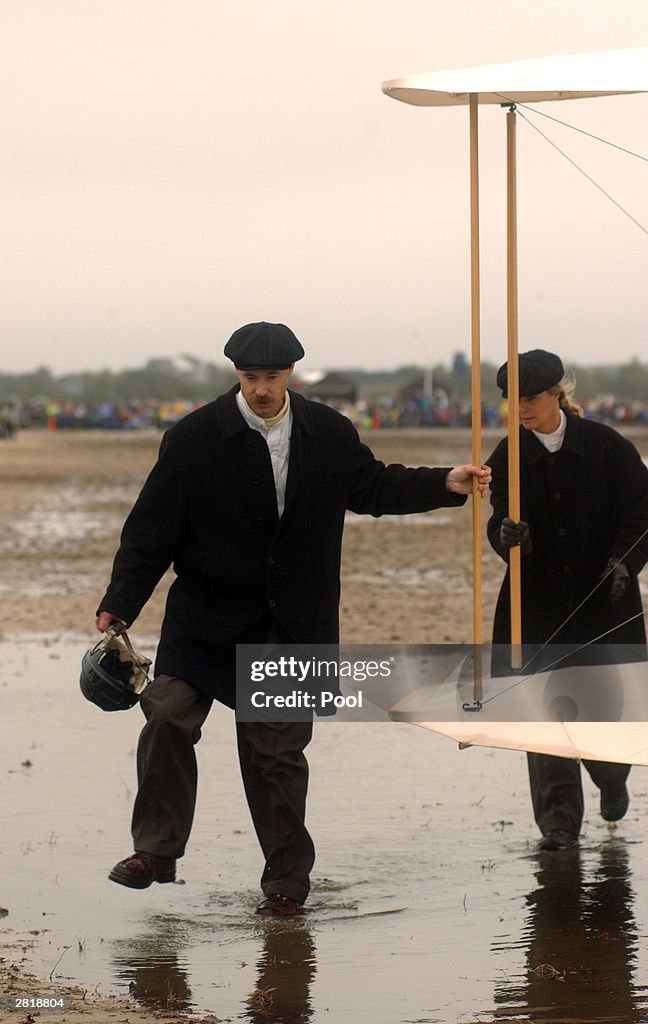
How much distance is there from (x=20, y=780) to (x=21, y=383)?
5518 inches

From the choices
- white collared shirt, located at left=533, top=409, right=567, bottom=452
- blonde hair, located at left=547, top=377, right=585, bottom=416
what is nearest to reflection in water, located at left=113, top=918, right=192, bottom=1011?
white collared shirt, located at left=533, top=409, right=567, bottom=452

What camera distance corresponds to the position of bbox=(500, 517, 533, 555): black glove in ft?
20.1

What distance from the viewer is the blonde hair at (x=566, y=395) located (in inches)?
259

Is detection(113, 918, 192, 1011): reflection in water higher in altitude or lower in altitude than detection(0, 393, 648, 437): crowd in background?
lower

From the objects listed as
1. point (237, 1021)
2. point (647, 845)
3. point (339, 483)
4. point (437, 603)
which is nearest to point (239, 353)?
point (339, 483)

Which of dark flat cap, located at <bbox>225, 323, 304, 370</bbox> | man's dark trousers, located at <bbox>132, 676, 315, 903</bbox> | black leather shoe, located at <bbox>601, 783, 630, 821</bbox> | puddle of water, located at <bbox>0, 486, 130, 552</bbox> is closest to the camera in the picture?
dark flat cap, located at <bbox>225, 323, 304, 370</bbox>

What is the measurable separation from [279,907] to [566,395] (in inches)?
87.8

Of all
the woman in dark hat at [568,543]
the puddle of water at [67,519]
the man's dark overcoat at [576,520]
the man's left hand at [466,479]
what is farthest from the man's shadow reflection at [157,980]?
the puddle of water at [67,519]

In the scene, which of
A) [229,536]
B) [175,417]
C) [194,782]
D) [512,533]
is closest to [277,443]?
[229,536]

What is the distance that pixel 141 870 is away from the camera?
5629mm

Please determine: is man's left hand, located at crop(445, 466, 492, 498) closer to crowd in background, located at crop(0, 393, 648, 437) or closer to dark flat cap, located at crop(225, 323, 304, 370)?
dark flat cap, located at crop(225, 323, 304, 370)

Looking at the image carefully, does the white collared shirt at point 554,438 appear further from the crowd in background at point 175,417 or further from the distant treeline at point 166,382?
the distant treeline at point 166,382

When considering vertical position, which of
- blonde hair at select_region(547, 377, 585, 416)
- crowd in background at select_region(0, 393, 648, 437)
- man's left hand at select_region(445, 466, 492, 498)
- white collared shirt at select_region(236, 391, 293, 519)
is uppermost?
crowd in background at select_region(0, 393, 648, 437)

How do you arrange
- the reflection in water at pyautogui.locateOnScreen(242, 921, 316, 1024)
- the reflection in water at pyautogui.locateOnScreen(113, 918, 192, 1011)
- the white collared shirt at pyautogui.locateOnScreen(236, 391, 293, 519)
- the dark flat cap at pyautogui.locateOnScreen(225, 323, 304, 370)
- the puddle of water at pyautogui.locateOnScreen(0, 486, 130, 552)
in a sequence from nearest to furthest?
1. the reflection in water at pyautogui.locateOnScreen(242, 921, 316, 1024)
2. the reflection in water at pyautogui.locateOnScreen(113, 918, 192, 1011)
3. the dark flat cap at pyautogui.locateOnScreen(225, 323, 304, 370)
4. the white collared shirt at pyautogui.locateOnScreen(236, 391, 293, 519)
5. the puddle of water at pyautogui.locateOnScreen(0, 486, 130, 552)
